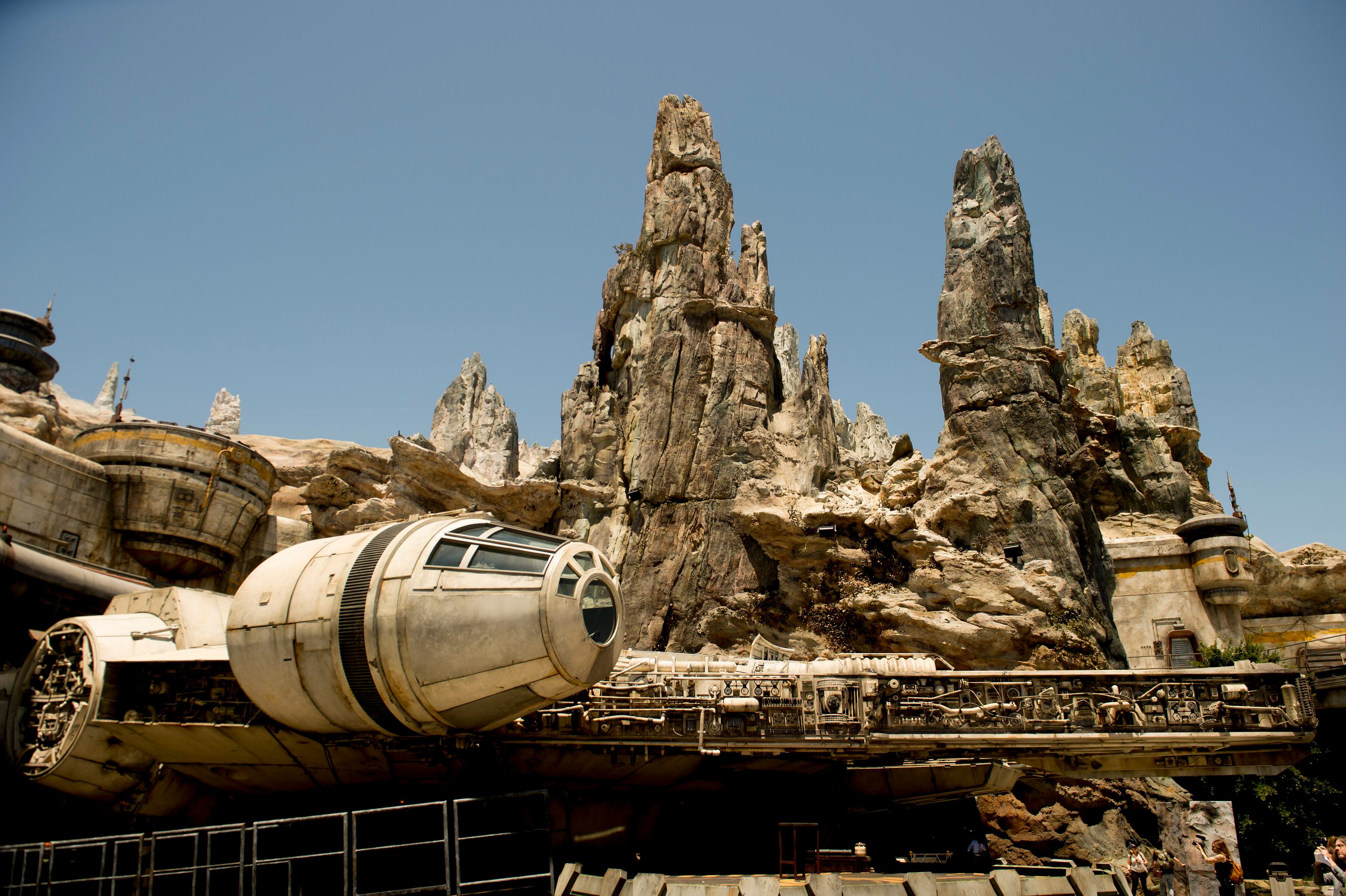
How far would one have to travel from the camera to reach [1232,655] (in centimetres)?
3384

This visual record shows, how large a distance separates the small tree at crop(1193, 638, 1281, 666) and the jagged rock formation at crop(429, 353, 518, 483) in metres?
60.5

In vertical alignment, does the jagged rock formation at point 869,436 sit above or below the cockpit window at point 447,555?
above

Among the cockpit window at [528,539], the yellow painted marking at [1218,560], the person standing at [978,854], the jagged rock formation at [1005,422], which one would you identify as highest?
the jagged rock formation at [1005,422]

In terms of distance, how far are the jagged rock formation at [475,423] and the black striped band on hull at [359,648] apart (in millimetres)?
68061

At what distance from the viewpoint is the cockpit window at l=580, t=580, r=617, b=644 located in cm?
1437

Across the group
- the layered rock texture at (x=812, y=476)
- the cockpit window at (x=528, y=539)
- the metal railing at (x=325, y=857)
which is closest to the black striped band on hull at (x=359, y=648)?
the metal railing at (x=325, y=857)

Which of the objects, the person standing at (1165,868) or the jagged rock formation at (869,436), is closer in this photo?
the person standing at (1165,868)

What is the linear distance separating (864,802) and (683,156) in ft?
132

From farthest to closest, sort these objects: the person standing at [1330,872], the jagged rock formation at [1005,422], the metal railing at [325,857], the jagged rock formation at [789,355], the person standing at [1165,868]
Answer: the jagged rock formation at [789,355]
the jagged rock formation at [1005,422]
the person standing at [1165,868]
the person standing at [1330,872]
the metal railing at [325,857]

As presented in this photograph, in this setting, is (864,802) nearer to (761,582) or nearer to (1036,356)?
(761,582)

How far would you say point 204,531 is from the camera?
31.3 meters

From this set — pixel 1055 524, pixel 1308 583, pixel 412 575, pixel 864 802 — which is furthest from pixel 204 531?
pixel 1308 583

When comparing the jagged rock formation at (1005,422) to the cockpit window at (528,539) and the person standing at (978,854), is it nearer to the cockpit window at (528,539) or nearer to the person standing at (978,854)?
the person standing at (978,854)

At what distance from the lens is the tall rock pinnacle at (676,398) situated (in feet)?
133
